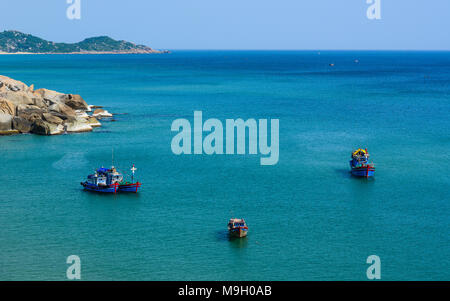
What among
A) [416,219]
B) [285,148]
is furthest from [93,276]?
[285,148]

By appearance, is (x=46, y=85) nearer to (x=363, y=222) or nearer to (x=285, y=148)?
(x=285, y=148)

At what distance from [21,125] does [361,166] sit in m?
55.9

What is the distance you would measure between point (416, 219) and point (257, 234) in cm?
1636

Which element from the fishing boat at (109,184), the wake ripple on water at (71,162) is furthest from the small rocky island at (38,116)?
the fishing boat at (109,184)

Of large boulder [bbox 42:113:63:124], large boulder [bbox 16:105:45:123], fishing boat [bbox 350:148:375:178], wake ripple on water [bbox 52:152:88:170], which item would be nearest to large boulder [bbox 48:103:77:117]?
large boulder [bbox 16:105:45:123]

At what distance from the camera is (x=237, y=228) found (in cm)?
5044

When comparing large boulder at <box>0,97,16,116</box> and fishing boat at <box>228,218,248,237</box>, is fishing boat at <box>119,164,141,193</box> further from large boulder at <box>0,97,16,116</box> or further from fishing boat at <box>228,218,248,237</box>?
large boulder at <box>0,97,16,116</box>

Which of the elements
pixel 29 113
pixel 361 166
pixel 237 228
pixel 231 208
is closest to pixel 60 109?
pixel 29 113

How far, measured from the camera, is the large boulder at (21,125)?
312 feet

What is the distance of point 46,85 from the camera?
6983 inches

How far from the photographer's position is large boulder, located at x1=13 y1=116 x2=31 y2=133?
312 feet

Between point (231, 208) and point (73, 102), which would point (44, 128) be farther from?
point (231, 208)

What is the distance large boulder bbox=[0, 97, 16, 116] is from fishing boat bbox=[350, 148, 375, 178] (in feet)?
189
